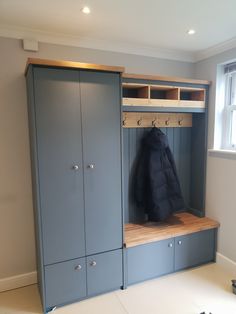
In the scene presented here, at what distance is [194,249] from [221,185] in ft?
2.45

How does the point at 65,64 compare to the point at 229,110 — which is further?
the point at 229,110

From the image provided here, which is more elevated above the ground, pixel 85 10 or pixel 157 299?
pixel 85 10

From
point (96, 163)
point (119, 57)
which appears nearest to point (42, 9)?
point (119, 57)

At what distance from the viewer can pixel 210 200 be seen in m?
2.75

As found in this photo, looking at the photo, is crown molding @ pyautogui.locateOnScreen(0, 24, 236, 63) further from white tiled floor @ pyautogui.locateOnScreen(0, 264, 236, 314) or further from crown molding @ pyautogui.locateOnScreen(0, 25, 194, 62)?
white tiled floor @ pyautogui.locateOnScreen(0, 264, 236, 314)

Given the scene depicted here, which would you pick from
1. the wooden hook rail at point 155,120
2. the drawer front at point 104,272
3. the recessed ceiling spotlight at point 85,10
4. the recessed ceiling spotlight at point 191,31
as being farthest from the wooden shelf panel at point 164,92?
the drawer front at point 104,272

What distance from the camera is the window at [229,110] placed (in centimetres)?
260

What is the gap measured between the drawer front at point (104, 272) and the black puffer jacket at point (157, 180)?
0.61 m

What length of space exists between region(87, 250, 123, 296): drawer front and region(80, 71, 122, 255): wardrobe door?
2.9 inches

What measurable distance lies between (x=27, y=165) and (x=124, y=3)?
158cm

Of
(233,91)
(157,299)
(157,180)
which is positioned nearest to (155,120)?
(157,180)

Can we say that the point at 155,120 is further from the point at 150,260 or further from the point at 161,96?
the point at 150,260

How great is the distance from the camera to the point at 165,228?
99.7 inches

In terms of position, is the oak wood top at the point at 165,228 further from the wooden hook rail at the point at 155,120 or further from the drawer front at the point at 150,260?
the wooden hook rail at the point at 155,120
